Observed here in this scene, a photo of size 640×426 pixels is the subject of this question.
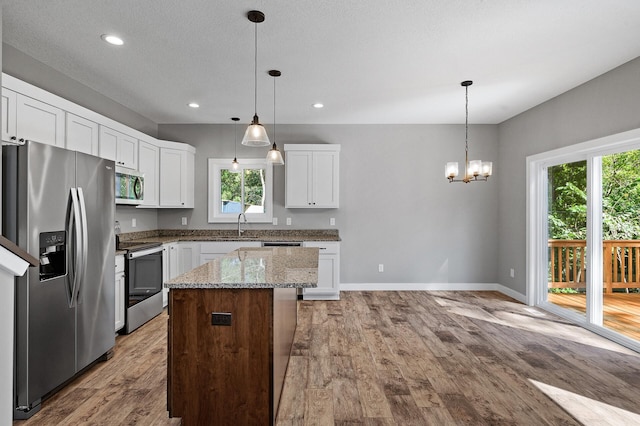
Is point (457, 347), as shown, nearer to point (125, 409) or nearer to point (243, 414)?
point (243, 414)

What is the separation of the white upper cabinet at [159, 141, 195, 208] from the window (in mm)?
293

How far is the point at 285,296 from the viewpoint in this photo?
→ 252 centimetres

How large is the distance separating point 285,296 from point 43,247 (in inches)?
63.8

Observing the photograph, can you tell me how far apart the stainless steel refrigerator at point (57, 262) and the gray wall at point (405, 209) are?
2643mm

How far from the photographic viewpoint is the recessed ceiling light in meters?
2.66

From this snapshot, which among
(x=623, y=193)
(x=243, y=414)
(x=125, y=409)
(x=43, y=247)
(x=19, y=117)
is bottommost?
(x=125, y=409)

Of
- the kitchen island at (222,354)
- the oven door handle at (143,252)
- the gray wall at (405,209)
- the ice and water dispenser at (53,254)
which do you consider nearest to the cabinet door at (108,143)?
the oven door handle at (143,252)

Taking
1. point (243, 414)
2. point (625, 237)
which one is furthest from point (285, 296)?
point (625, 237)

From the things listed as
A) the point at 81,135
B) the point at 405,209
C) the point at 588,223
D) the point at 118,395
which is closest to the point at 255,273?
the point at 118,395

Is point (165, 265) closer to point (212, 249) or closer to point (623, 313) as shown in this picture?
point (212, 249)

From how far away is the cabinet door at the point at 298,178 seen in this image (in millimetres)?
5047

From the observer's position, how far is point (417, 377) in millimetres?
2572

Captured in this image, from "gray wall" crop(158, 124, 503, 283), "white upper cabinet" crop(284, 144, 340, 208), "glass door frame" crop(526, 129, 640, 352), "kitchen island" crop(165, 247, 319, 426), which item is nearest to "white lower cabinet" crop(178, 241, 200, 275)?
"gray wall" crop(158, 124, 503, 283)

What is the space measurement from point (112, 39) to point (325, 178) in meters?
3.04
